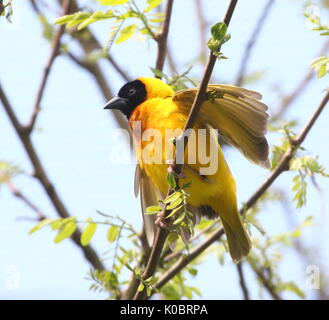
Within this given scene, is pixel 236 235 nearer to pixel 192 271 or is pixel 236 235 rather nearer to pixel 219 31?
pixel 192 271

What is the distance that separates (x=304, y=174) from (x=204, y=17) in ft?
14.6

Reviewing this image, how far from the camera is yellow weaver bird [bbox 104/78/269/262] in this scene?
355 centimetres

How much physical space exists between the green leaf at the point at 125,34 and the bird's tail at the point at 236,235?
133cm

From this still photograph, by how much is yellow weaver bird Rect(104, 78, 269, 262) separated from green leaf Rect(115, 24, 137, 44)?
0.45 meters

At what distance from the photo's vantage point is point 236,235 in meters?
4.12

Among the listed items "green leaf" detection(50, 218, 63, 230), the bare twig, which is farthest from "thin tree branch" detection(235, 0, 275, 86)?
"green leaf" detection(50, 218, 63, 230)

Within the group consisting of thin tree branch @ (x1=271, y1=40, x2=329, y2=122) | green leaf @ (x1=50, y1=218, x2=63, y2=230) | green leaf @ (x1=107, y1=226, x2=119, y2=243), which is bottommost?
thin tree branch @ (x1=271, y1=40, x2=329, y2=122)

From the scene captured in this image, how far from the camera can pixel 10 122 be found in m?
4.29

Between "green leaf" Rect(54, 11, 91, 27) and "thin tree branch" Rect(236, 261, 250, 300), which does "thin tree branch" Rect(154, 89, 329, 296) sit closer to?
"thin tree branch" Rect(236, 261, 250, 300)

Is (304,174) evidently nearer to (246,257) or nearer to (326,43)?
(246,257)

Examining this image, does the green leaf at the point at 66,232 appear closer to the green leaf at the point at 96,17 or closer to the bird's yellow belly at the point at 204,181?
the bird's yellow belly at the point at 204,181

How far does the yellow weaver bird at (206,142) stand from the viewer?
355cm
